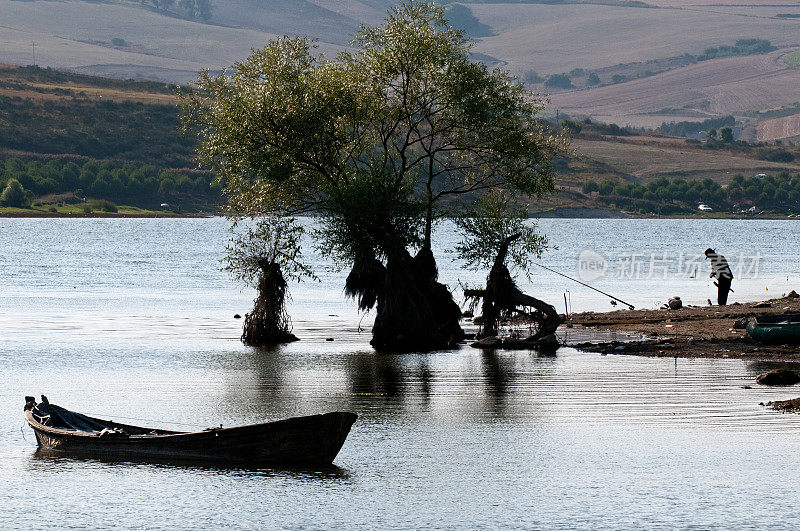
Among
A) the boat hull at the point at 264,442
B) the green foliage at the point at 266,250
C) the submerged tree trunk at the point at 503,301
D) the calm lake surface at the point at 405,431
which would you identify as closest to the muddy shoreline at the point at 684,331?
the submerged tree trunk at the point at 503,301

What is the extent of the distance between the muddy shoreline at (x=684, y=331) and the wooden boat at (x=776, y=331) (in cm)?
35

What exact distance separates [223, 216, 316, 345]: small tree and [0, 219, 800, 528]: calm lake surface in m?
1.62

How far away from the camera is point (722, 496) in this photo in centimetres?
2481

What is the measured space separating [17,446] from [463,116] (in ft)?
96.7

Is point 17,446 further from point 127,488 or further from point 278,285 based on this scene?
point 278,285

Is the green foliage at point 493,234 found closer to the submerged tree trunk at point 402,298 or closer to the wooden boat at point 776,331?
the submerged tree trunk at point 402,298

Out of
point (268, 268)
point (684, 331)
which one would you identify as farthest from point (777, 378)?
point (268, 268)

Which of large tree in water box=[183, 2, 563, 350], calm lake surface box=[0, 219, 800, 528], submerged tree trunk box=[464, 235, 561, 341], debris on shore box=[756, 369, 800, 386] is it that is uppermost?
large tree in water box=[183, 2, 563, 350]

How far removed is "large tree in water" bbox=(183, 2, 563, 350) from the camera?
169 ft

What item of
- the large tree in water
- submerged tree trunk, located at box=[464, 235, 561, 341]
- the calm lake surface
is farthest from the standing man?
the calm lake surface

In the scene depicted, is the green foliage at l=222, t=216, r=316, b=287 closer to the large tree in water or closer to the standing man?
the large tree in water

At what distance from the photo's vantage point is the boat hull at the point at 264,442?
27.5 metres

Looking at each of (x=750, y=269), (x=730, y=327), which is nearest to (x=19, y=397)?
(x=730, y=327)

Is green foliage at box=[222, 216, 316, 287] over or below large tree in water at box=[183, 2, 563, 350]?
below
